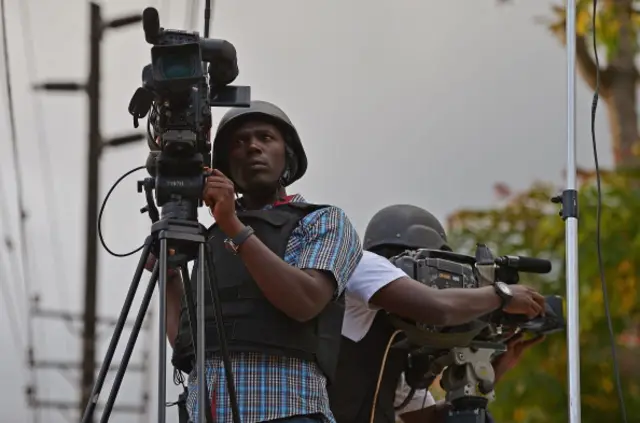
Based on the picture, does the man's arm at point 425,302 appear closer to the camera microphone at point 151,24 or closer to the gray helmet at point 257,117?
the gray helmet at point 257,117

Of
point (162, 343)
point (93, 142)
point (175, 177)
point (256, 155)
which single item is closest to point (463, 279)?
point (256, 155)

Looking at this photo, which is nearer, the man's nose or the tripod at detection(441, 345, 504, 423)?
the man's nose

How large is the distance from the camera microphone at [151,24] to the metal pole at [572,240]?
1.41m

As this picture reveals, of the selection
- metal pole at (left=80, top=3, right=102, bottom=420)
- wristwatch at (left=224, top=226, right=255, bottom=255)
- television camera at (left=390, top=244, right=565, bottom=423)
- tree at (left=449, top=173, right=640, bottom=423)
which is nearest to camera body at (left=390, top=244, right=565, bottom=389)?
television camera at (left=390, top=244, right=565, bottom=423)

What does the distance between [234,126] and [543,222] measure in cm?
443

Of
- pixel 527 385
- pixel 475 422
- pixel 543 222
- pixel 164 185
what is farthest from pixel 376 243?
pixel 543 222

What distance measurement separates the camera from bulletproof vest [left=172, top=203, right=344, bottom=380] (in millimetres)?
3211

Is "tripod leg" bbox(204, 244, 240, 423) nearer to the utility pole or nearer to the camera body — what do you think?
the camera body

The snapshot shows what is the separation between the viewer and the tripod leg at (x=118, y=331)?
2932mm

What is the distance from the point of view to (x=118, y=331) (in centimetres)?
295

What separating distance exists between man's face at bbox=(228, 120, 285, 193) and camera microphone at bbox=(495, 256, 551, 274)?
45.6 inches

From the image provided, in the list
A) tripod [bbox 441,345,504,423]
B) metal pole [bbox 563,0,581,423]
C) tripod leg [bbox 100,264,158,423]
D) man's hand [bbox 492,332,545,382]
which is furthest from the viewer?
man's hand [bbox 492,332,545,382]

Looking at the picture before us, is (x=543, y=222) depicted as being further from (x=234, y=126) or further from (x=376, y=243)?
(x=234, y=126)

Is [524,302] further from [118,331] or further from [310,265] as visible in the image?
[118,331]
